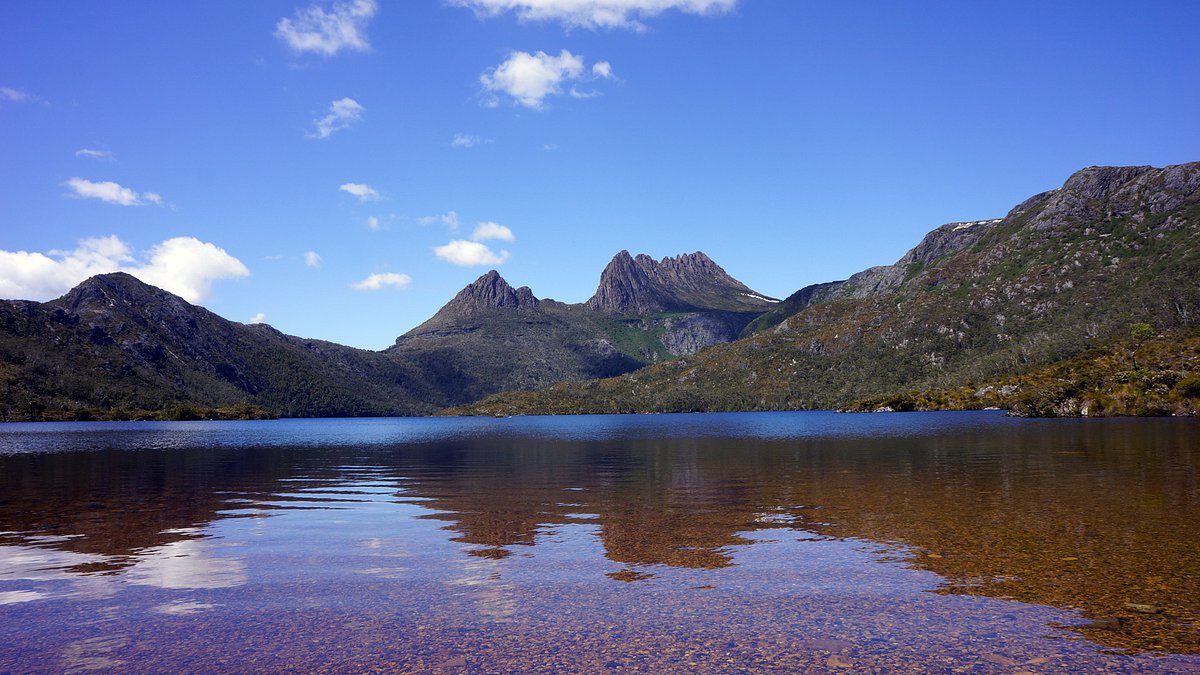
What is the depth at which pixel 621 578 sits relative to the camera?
72.5 feet

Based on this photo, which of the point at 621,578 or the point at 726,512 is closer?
the point at 621,578

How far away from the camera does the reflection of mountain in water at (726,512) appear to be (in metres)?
21.5

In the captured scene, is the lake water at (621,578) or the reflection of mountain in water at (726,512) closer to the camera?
the lake water at (621,578)

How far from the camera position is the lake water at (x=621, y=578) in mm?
14961

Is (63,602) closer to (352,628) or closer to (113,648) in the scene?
(113,648)

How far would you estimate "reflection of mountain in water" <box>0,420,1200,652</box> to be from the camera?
21.5 meters

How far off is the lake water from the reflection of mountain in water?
0.72 ft

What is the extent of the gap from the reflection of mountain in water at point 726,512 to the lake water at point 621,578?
220 mm

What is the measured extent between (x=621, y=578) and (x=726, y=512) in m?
16.1

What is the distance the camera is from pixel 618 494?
47.1 metres

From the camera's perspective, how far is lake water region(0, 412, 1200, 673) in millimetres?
14961

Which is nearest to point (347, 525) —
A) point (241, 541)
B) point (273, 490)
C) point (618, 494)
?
point (241, 541)

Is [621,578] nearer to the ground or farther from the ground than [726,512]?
farther from the ground

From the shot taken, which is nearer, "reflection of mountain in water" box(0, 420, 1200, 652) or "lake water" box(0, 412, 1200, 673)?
"lake water" box(0, 412, 1200, 673)
